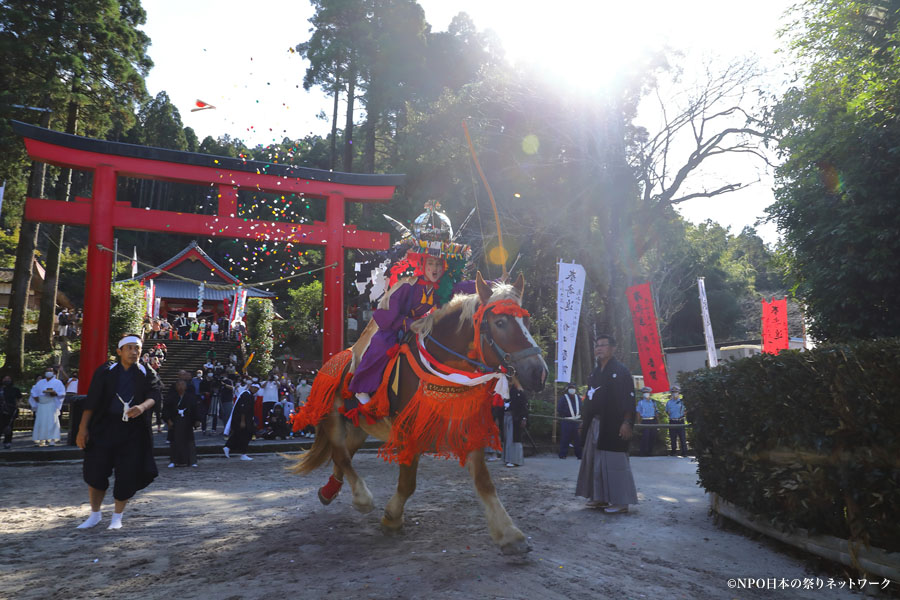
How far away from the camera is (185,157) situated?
14.5 m

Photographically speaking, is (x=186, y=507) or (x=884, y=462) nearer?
(x=884, y=462)

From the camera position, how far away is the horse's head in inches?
163

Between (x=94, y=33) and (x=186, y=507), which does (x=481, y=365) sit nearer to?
(x=186, y=507)

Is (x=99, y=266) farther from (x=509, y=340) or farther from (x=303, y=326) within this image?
(x=303, y=326)

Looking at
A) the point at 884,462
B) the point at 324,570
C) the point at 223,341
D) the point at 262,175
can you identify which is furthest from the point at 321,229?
the point at 223,341

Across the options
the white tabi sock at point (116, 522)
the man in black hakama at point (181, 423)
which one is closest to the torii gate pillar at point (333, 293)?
the man in black hakama at point (181, 423)

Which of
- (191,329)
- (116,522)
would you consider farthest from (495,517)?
(191,329)

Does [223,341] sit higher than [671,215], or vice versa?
[671,215]

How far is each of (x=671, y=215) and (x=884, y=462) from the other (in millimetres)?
17724

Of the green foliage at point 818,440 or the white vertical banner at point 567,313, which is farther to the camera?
the white vertical banner at point 567,313

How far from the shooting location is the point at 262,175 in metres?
15.2

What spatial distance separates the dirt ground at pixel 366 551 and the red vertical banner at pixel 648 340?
8459mm

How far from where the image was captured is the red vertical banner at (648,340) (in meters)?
15.7

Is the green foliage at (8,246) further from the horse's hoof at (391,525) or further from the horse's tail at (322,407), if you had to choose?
the horse's hoof at (391,525)
